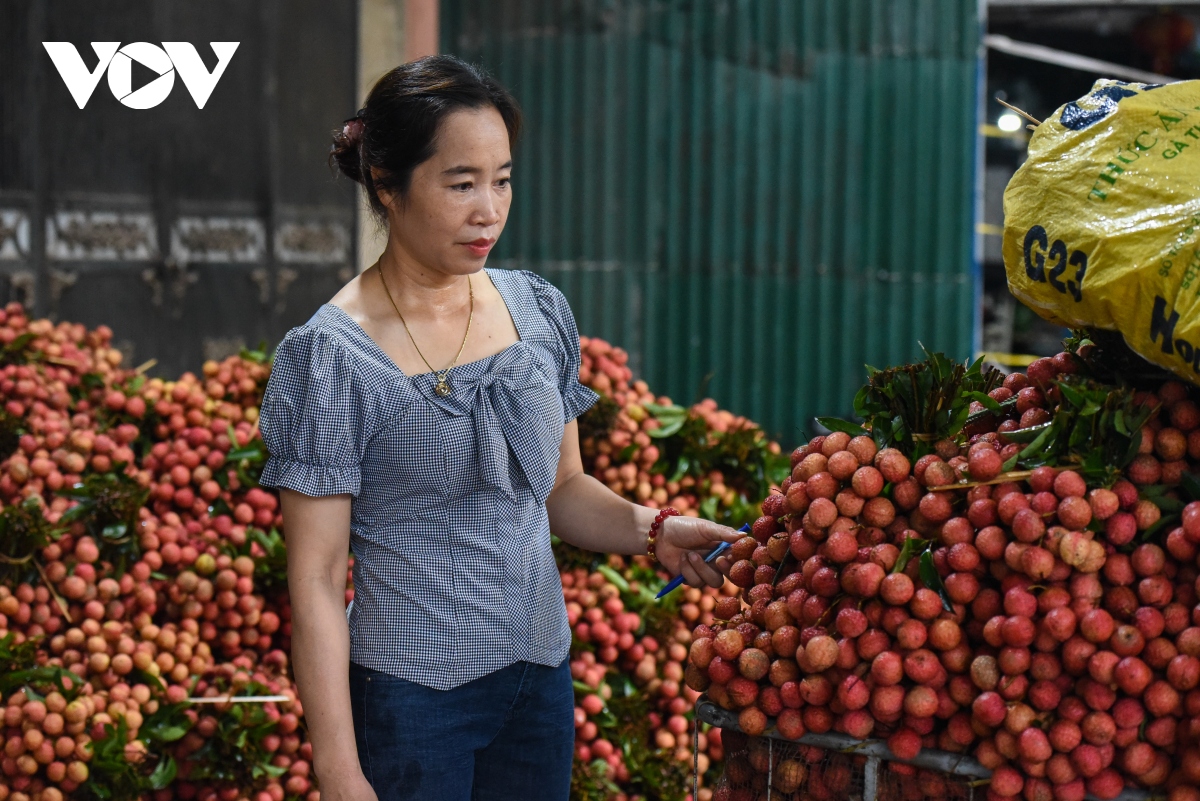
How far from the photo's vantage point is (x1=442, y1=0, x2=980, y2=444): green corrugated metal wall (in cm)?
511

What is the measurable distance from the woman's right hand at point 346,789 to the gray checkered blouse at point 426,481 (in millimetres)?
144

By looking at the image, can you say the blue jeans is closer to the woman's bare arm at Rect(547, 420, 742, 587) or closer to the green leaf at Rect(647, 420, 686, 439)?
the woman's bare arm at Rect(547, 420, 742, 587)

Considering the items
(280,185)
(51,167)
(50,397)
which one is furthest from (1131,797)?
(280,185)

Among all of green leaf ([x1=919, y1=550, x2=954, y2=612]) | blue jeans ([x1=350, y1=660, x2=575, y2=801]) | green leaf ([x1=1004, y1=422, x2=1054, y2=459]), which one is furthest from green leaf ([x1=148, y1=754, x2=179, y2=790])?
green leaf ([x1=1004, y1=422, x2=1054, y2=459])

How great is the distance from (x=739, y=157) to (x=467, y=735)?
155 inches

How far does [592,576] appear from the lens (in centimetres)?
275

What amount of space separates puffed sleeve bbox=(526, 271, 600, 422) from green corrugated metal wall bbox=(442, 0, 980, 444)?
3.36 meters

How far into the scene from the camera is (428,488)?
61.7 inches

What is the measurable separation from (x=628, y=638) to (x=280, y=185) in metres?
2.50

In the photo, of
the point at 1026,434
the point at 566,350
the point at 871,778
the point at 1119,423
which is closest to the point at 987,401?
the point at 1026,434

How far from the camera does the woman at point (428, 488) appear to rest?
1.51m

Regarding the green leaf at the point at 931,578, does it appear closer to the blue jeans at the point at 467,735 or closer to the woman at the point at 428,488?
the woman at the point at 428,488

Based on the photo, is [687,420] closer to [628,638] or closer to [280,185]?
[628,638]

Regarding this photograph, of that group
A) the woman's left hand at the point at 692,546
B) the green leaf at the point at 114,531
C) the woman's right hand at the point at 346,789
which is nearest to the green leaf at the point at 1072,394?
the woman's left hand at the point at 692,546
